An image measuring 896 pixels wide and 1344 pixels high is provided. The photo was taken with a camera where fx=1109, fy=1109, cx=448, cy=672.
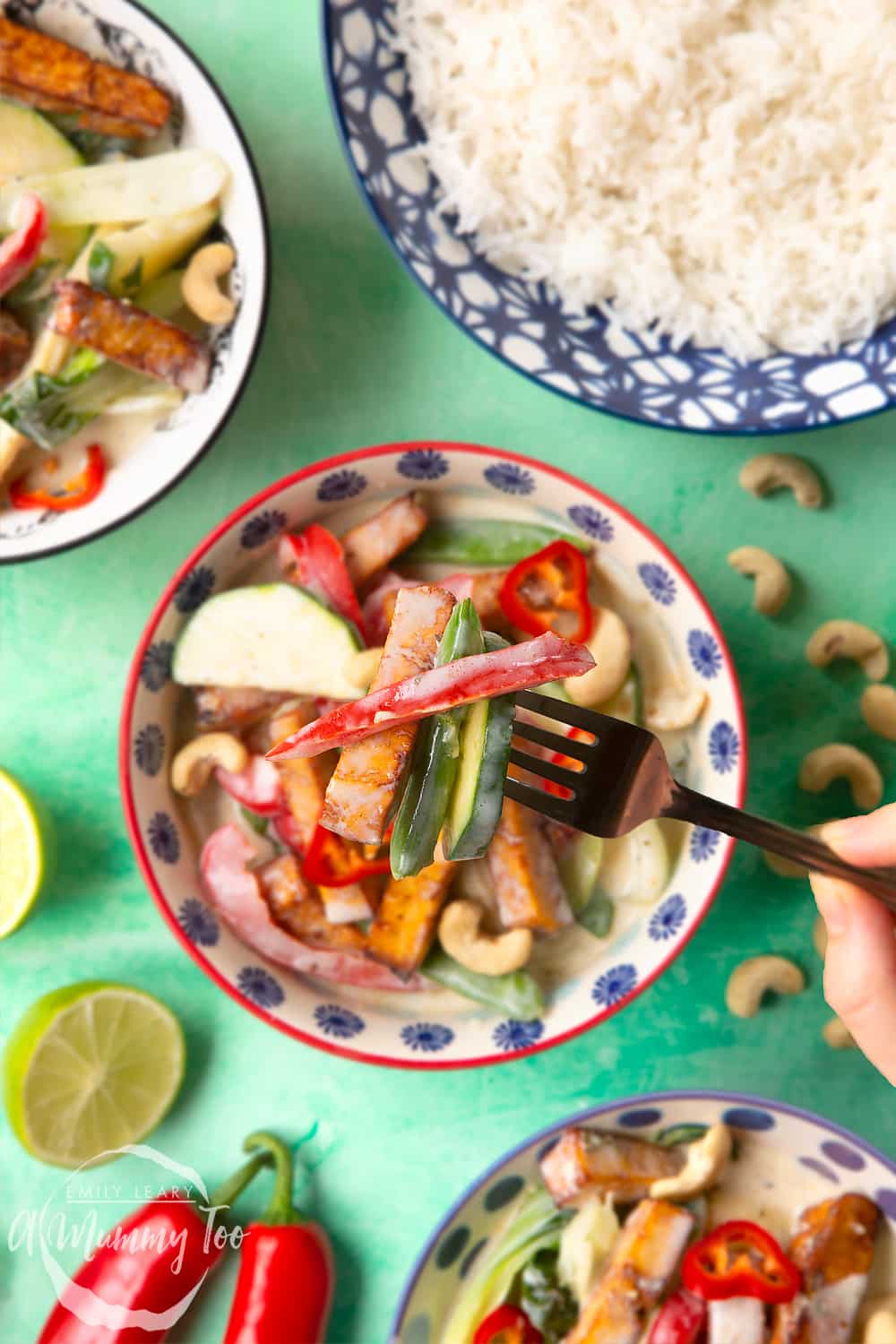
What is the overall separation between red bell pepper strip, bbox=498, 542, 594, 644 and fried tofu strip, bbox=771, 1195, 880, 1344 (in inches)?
46.4

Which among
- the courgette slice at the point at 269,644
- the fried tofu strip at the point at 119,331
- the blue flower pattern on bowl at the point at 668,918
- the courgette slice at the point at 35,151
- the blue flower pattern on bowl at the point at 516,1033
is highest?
the courgette slice at the point at 35,151

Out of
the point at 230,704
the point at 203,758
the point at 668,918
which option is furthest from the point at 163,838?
the point at 668,918

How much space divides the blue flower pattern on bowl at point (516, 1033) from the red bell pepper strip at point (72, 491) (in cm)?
125

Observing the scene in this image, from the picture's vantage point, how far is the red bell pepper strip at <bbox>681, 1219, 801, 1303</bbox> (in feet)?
6.71

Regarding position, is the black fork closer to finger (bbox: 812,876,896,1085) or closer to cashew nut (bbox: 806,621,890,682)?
finger (bbox: 812,876,896,1085)

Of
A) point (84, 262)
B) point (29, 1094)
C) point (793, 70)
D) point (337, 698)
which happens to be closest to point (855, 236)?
point (793, 70)

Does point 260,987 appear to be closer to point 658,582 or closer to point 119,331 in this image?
point 658,582

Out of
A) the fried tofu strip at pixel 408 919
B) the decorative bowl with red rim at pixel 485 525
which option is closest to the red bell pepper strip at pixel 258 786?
the decorative bowl with red rim at pixel 485 525

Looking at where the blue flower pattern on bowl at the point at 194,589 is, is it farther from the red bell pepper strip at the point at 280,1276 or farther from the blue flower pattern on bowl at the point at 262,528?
the red bell pepper strip at the point at 280,1276

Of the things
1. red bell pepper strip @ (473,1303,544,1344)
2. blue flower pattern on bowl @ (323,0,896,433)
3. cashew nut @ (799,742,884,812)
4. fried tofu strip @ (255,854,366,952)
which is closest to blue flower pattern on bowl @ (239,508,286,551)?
blue flower pattern on bowl @ (323,0,896,433)

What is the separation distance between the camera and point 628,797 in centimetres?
131

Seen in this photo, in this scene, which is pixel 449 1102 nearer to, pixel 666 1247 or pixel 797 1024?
pixel 666 1247

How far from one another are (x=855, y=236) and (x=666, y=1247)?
6.13 feet

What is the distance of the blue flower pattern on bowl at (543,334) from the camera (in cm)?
188
